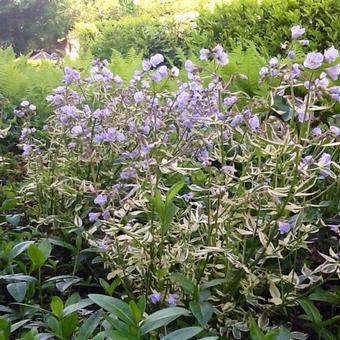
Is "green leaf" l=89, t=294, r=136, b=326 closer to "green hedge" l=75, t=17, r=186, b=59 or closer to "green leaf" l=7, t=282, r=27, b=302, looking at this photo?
"green leaf" l=7, t=282, r=27, b=302

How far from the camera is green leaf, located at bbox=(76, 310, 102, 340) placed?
1369 mm

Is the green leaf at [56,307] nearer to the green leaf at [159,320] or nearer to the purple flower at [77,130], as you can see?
the green leaf at [159,320]

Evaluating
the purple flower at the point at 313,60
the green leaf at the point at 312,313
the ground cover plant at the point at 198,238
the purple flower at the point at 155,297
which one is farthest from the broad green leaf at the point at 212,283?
the purple flower at the point at 313,60

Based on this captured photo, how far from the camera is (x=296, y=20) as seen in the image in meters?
5.23

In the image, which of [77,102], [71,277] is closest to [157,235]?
[71,277]

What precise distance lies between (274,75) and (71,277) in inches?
34.7

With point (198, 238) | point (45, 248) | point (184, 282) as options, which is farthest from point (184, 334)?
point (45, 248)

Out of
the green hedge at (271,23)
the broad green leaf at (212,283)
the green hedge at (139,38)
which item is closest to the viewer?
the broad green leaf at (212,283)

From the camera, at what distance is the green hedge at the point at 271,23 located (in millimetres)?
5105

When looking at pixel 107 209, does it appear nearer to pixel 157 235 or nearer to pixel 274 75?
pixel 157 235

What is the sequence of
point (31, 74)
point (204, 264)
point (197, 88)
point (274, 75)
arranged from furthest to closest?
point (31, 74)
point (197, 88)
point (274, 75)
point (204, 264)

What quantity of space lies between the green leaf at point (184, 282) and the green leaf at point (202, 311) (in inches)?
1.4

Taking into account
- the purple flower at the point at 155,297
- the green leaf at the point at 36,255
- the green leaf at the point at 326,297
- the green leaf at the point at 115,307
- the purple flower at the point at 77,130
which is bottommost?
the green leaf at the point at 326,297

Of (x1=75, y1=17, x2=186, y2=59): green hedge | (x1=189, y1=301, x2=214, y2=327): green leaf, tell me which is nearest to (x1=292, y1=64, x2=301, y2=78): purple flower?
(x1=189, y1=301, x2=214, y2=327): green leaf
